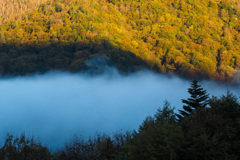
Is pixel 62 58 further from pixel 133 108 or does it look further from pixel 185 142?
pixel 185 142

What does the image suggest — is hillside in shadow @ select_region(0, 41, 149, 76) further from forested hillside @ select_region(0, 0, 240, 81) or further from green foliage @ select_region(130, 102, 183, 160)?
green foliage @ select_region(130, 102, 183, 160)

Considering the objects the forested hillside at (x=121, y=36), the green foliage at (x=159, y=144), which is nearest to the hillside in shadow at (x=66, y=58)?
the forested hillside at (x=121, y=36)

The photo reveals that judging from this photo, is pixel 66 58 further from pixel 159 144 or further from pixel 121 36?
pixel 159 144

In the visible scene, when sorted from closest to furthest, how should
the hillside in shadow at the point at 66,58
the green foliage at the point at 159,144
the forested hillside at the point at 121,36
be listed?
1. the green foliage at the point at 159,144
2. the hillside in shadow at the point at 66,58
3. the forested hillside at the point at 121,36

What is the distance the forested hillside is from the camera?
12788 cm

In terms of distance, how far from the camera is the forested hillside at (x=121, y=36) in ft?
420

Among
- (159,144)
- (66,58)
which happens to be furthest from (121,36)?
(159,144)

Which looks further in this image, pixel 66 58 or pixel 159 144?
pixel 66 58

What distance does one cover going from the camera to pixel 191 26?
6378 inches

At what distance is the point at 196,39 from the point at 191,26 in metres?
11.5

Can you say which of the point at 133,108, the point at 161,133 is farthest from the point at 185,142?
the point at 133,108

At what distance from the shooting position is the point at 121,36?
452ft

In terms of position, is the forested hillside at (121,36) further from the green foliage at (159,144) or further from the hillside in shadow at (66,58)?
the green foliage at (159,144)

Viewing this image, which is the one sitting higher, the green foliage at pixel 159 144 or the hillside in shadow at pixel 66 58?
the hillside in shadow at pixel 66 58
